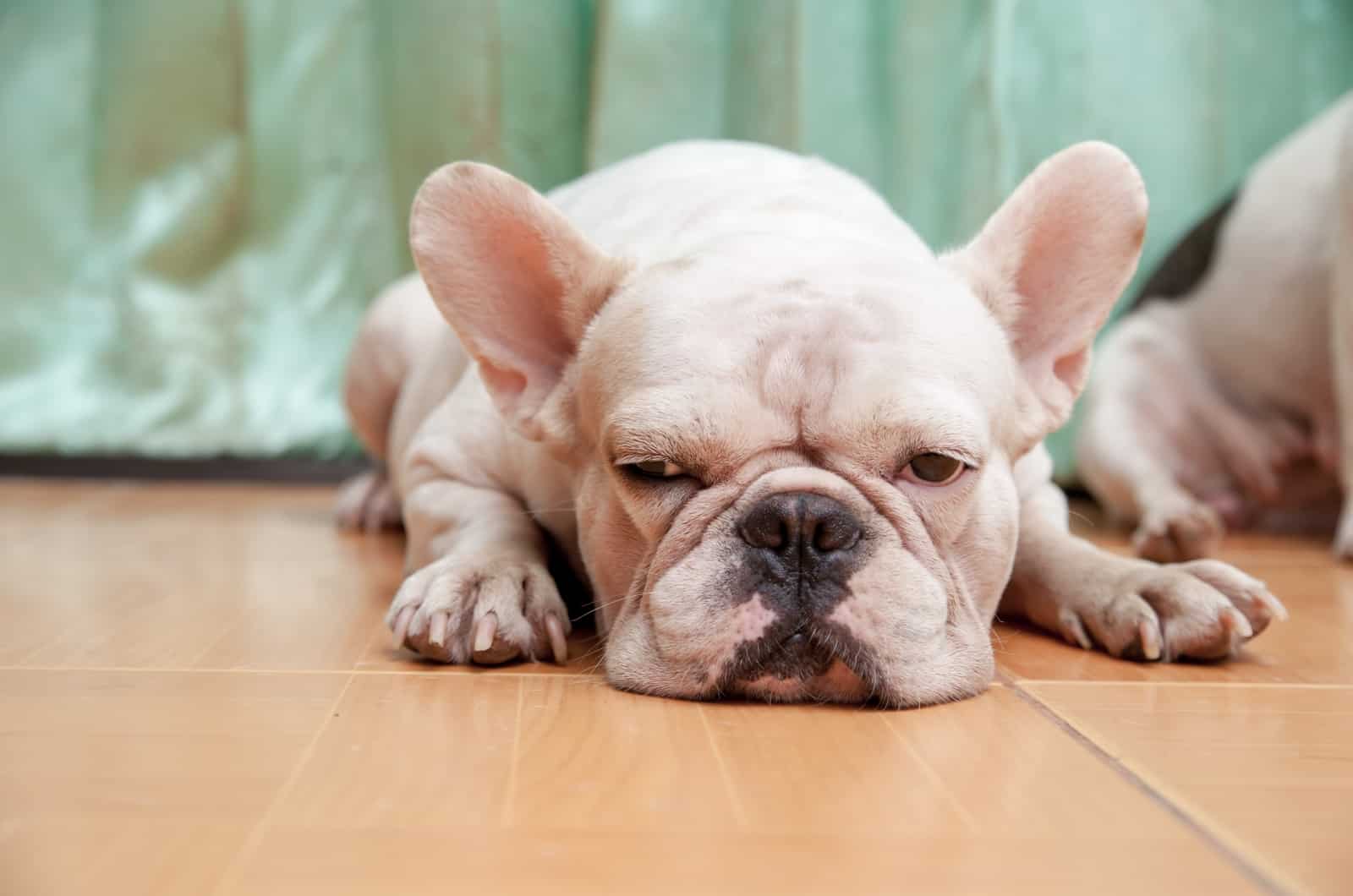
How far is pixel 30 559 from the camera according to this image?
108 inches

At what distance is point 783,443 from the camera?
169 centimetres

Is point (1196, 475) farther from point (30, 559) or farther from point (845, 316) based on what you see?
point (30, 559)

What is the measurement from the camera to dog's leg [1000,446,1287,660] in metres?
1.88

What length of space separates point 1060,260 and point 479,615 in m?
0.97

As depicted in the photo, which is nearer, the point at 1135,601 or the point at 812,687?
the point at 812,687

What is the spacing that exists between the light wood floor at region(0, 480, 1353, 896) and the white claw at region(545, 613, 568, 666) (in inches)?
1.0

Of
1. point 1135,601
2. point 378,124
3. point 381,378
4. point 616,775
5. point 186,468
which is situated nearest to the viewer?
point 616,775

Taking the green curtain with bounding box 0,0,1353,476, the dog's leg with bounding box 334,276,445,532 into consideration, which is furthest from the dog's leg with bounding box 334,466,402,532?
the green curtain with bounding box 0,0,1353,476

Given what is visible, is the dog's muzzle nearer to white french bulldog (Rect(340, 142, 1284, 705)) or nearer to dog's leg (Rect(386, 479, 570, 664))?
white french bulldog (Rect(340, 142, 1284, 705))

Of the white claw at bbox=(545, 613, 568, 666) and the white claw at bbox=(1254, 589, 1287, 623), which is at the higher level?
the white claw at bbox=(1254, 589, 1287, 623)

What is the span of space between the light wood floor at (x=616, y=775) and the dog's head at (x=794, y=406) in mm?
88

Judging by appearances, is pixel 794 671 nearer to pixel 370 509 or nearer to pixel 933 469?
pixel 933 469

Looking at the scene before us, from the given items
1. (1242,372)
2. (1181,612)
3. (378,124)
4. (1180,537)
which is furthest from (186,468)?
(1181,612)

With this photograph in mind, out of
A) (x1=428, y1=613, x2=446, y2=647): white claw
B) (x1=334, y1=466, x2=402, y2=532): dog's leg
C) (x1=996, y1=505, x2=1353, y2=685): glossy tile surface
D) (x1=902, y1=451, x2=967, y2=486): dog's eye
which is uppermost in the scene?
(x1=902, y1=451, x2=967, y2=486): dog's eye
